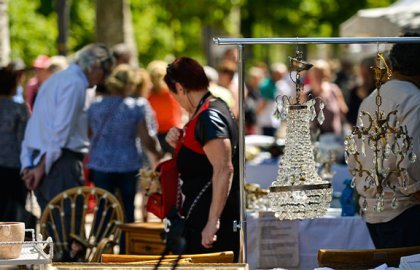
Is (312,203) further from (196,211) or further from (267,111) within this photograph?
(267,111)

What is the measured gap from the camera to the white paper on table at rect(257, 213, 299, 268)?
6637 mm

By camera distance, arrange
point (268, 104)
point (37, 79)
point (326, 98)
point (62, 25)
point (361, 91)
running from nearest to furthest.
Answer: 1. point (37, 79)
2. point (326, 98)
3. point (361, 91)
4. point (62, 25)
5. point (268, 104)

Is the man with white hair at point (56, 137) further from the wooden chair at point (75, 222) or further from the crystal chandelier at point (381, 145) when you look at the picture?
the crystal chandelier at point (381, 145)

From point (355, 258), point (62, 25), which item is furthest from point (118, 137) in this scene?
point (62, 25)

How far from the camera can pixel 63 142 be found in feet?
25.1

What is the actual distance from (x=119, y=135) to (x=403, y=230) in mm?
3829

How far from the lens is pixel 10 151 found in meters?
8.23

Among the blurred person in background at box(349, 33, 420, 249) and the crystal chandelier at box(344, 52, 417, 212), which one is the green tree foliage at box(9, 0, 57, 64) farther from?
the crystal chandelier at box(344, 52, 417, 212)

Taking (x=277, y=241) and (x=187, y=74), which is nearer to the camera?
(x=187, y=74)

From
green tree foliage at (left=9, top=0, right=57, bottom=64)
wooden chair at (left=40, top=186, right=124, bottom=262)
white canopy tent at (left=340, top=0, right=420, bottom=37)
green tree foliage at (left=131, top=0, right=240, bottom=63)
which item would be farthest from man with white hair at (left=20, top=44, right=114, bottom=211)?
green tree foliage at (left=9, top=0, right=57, bottom=64)

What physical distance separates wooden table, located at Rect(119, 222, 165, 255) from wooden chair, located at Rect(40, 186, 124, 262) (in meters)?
0.09

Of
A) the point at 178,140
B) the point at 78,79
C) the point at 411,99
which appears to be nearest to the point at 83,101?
the point at 78,79

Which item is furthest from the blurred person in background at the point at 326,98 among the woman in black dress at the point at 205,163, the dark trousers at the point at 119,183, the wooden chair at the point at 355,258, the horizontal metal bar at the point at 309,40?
the horizontal metal bar at the point at 309,40

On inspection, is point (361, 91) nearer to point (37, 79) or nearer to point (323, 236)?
point (37, 79)
